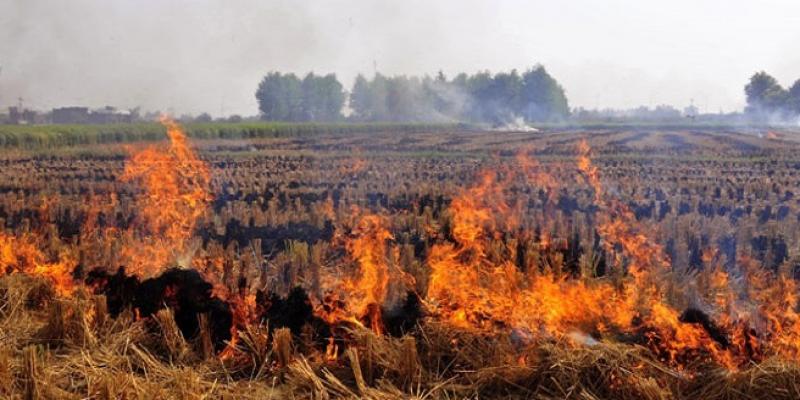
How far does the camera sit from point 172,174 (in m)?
17.0

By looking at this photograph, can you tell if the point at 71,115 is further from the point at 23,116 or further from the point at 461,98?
the point at 461,98

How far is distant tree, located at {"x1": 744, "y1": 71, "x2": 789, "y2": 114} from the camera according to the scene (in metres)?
80.2

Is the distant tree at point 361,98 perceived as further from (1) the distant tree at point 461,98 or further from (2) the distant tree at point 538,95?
(2) the distant tree at point 538,95

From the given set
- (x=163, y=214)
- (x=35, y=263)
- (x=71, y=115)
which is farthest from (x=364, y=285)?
(x=71, y=115)

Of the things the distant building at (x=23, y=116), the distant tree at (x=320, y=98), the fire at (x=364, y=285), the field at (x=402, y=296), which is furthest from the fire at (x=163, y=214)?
the distant tree at (x=320, y=98)

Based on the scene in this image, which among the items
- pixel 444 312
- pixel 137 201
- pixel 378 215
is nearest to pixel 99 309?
pixel 444 312

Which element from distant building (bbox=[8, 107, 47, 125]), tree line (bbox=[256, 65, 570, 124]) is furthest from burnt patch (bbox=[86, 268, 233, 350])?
tree line (bbox=[256, 65, 570, 124])

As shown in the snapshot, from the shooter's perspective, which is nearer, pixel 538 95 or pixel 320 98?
pixel 320 98

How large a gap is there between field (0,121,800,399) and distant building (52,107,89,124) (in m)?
52.9

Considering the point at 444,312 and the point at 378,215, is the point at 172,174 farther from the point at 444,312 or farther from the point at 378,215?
the point at 444,312

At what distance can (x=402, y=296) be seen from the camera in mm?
6133

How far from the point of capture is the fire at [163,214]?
7.82 metres

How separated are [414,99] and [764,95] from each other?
45.3 m

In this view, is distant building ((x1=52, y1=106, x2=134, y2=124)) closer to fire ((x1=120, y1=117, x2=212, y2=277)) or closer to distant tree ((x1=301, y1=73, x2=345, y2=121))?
distant tree ((x1=301, y1=73, x2=345, y2=121))
